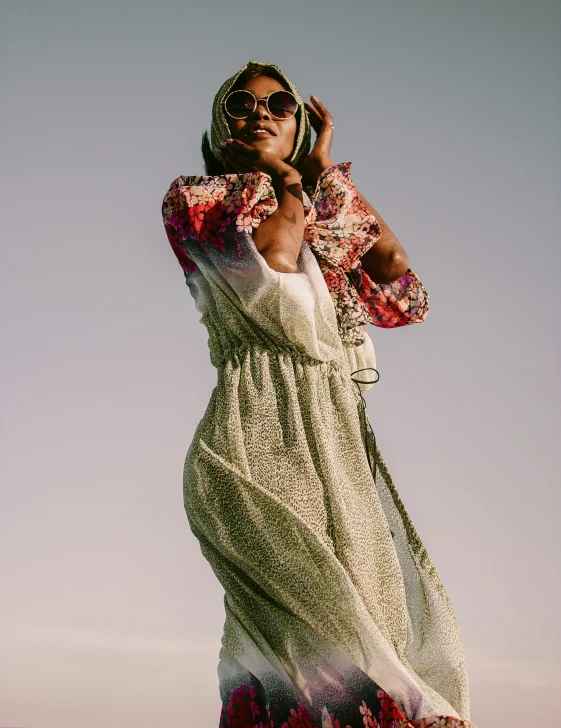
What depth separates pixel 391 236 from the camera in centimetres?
343

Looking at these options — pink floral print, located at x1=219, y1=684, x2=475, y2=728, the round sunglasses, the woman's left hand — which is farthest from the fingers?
pink floral print, located at x1=219, y1=684, x2=475, y2=728

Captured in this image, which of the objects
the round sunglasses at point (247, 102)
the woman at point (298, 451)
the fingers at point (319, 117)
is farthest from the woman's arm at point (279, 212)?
the fingers at point (319, 117)

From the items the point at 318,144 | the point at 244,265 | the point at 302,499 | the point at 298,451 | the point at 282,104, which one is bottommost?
the point at 302,499

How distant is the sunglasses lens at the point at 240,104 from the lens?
3348mm

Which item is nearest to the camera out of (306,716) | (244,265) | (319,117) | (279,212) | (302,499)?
(306,716)

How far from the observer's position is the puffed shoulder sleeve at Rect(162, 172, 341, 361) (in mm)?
2941

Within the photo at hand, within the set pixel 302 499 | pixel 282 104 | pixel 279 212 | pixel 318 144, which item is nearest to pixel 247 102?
pixel 282 104

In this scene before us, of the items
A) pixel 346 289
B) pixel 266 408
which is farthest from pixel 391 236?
pixel 266 408

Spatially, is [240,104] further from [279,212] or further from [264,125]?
[279,212]

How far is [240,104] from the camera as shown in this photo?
3.35m

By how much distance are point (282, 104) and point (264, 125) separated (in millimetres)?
112

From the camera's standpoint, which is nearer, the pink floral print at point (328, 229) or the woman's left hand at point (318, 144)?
the pink floral print at point (328, 229)

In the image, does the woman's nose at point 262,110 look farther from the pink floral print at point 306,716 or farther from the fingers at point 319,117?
the pink floral print at point 306,716

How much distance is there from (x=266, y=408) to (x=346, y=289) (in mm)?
609
